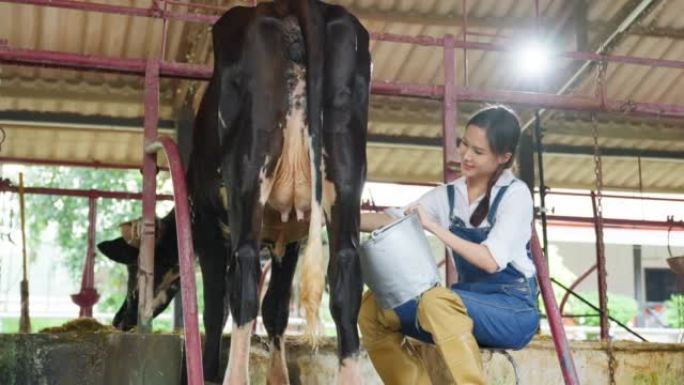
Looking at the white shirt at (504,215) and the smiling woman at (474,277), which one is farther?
the white shirt at (504,215)

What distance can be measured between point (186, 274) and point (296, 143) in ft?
2.28

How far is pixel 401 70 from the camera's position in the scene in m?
12.6

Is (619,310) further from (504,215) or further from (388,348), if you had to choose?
(504,215)

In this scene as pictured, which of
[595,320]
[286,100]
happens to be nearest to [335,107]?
[286,100]

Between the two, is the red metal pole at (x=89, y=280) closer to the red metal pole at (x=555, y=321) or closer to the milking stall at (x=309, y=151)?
the milking stall at (x=309, y=151)

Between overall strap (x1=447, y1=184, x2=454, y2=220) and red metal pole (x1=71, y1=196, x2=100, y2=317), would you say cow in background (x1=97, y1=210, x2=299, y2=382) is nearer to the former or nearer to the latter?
overall strap (x1=447, y1=184, x2=454, y2=220)

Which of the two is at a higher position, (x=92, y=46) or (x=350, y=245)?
(x=92, y=46)

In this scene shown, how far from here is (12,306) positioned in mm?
25219

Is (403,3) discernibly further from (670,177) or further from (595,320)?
(595,320)

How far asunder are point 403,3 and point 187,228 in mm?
8050

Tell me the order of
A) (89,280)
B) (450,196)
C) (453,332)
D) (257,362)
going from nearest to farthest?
(453,332), (450,196), (257,362), (89,280)

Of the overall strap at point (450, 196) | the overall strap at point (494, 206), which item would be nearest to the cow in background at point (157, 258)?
the overall strap at point (450, 196)

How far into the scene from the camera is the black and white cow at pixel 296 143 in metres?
3.85

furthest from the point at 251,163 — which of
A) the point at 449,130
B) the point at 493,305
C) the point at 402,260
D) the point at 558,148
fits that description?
the point at 558,148
